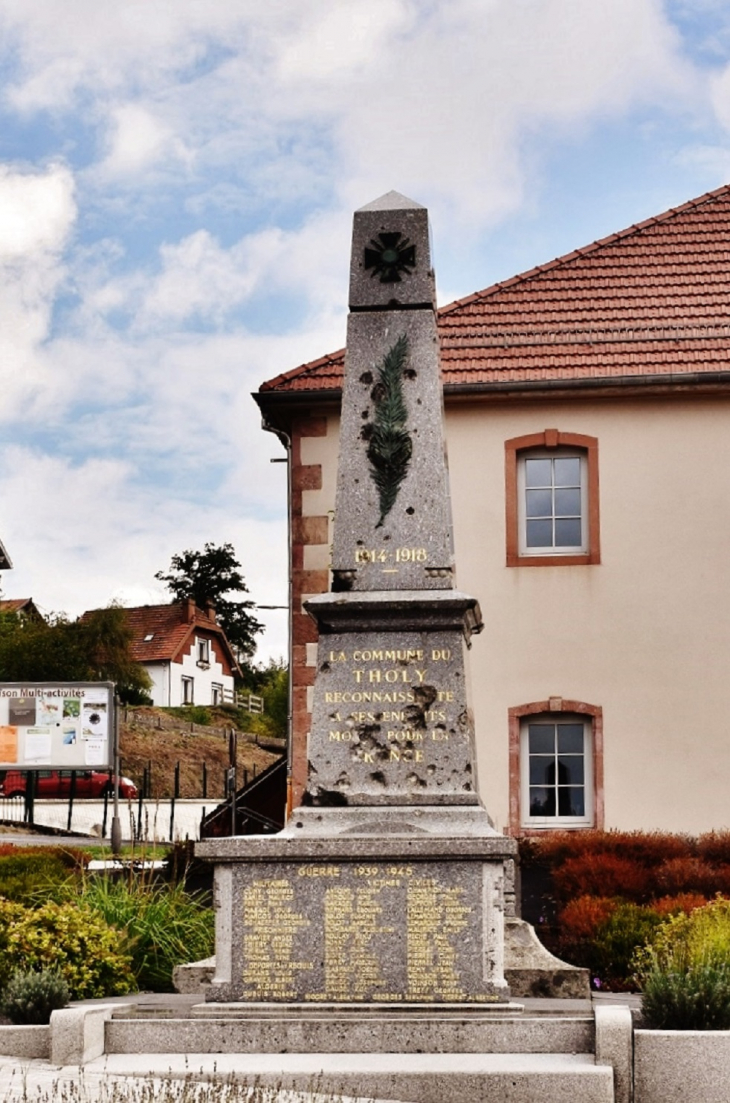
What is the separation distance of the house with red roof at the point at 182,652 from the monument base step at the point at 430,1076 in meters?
60.9

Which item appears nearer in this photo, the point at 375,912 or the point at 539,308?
the point at 375,912

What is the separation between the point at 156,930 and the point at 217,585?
71.0 meters

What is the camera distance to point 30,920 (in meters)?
11.0

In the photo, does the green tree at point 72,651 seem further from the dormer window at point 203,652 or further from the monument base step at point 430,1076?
the monument base step at point 430,1076

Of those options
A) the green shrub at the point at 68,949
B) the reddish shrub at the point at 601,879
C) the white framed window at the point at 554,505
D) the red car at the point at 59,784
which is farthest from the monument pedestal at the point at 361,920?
the red car at the point at 59,784

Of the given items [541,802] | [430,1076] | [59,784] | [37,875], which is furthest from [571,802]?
[59,784]

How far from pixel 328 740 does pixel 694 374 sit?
11390mm

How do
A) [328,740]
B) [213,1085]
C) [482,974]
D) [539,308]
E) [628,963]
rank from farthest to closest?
1. [539,308]
2. [628,963]
3. [328,740]
4. [482,974]
5. [213,1085]

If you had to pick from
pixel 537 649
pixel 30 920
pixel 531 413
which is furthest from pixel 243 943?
pixel 531 413

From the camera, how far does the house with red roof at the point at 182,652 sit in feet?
235

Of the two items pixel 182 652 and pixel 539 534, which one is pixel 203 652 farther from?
pixel 539 534

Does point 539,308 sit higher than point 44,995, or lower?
higher

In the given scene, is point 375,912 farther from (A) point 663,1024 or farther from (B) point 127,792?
(B) point 127,792

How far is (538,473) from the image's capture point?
842 inches
